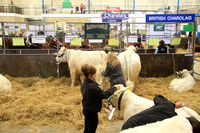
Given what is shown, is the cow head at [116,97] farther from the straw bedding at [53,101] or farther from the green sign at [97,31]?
the green sign at [97,31]

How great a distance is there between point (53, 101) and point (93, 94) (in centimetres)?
285

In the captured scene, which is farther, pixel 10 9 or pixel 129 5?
pixel 129 5

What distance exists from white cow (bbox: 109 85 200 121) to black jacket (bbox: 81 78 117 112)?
0.22m

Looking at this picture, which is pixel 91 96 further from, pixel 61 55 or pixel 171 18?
pixel 171 18

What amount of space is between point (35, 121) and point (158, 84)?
4916 millimetres

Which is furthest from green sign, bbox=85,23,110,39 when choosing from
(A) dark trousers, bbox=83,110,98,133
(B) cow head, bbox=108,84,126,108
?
(A) dark trousers, bbox=83,110,98,133

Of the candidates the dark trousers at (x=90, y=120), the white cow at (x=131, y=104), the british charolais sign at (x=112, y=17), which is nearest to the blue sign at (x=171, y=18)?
the british charolais sign at (x=112, y=17)

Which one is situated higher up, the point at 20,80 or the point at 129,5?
the point at 129,5

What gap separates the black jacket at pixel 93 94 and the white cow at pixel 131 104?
216 mm

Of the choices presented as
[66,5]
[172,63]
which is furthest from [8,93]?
[66,5]

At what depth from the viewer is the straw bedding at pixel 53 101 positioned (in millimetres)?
4543

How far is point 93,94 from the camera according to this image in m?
3.14

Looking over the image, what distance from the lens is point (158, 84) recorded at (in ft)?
24.4

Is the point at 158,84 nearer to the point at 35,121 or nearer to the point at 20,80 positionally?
the point at 35,121
